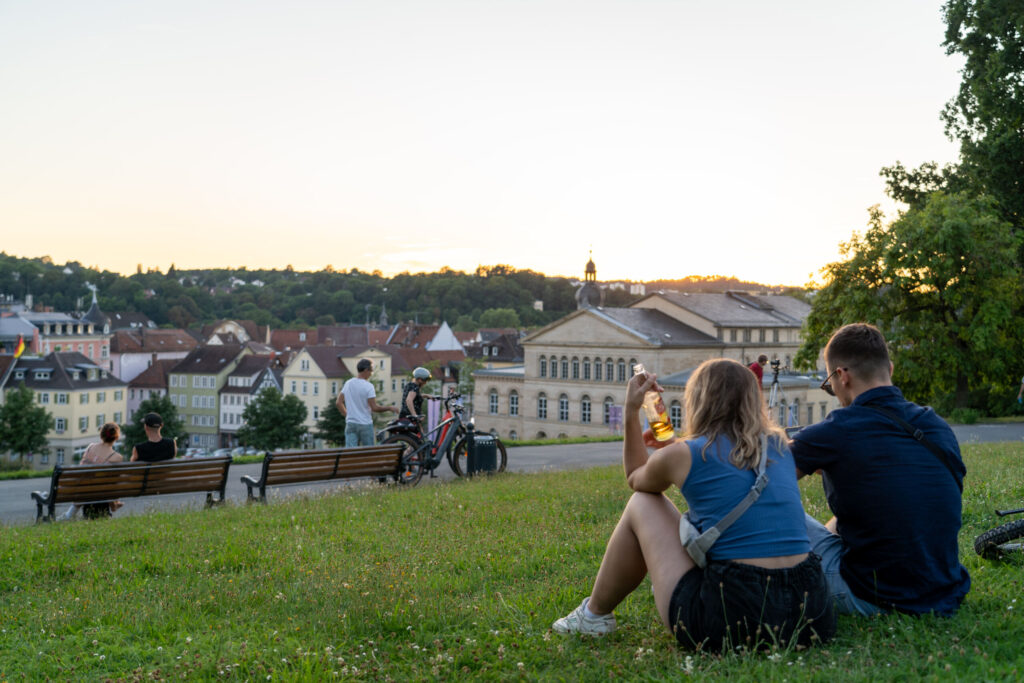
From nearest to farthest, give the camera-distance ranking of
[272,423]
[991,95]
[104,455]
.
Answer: [104,455]
[991,95]
[272,423]

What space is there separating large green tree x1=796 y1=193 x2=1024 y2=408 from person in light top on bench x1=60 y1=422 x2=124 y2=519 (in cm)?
2872

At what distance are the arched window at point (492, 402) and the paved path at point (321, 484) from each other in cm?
5357

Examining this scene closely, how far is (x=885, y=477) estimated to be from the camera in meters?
4.33

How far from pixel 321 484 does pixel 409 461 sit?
2171mm

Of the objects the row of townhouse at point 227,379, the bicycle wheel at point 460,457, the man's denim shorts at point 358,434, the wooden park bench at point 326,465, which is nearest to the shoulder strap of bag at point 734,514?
the wooden park bench at point 326,465

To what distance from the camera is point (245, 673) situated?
4605 millimetres

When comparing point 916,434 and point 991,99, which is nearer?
point 916,434

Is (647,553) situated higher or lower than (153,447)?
higher

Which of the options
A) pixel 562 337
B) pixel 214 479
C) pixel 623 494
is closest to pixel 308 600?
pixel 623 494

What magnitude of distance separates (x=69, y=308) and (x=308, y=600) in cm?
20113

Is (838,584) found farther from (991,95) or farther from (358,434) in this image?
(991,95)

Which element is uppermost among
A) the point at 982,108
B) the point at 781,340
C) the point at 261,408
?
the point at 982,108

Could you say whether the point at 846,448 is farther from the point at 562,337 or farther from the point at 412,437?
the point at 562,337

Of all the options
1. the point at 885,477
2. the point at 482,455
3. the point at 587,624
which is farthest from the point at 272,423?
the point at 885,477
